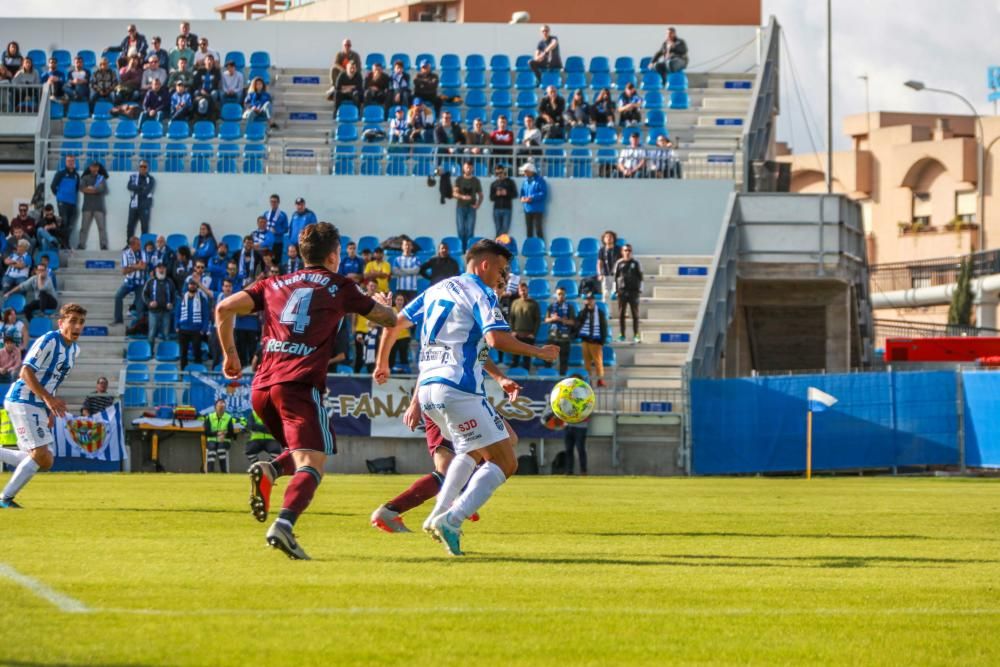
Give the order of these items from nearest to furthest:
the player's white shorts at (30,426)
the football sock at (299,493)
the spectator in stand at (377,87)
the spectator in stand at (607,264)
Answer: the football sock at (299,493) → the player's white shorts at (30,426) → the spectator in stand at (607,264) → the spectator in stand at (377,87)

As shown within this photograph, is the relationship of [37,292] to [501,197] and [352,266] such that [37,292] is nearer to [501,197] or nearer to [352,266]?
[352,266]

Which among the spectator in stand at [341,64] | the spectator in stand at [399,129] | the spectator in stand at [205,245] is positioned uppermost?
the spectator in stand at [341,64]

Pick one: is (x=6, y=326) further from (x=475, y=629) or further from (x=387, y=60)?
(x=475, y=629)

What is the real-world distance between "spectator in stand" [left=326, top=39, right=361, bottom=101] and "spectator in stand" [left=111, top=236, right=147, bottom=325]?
7.01 metres

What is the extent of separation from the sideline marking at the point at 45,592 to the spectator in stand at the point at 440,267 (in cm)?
2138

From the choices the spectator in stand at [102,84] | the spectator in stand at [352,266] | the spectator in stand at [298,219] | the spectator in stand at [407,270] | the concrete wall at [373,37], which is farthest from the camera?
the concrete wall at [373,37]

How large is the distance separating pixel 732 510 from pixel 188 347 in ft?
51.9

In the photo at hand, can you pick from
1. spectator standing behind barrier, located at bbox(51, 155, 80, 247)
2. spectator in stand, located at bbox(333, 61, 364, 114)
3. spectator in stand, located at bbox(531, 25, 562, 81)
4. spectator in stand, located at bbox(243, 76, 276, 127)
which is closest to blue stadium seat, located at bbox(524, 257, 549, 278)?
spectator in stand, located at bbox(333, 61, 364, 114)

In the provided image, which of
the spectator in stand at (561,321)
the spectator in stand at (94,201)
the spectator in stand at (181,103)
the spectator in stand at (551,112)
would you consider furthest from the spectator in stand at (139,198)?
the spectator in stand at (561,321)

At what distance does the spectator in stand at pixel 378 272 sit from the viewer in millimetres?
30188

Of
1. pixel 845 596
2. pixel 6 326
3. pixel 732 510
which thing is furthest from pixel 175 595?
pixel 6 326

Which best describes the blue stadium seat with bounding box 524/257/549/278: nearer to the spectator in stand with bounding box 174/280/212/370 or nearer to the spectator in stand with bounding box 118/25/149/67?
the spectator in stand with bounding box 174/280/212/370

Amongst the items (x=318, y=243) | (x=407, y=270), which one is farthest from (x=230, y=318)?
(x=407, y=270)

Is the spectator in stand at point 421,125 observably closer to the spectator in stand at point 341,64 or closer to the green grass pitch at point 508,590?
the spectator in stand at point 341,64
